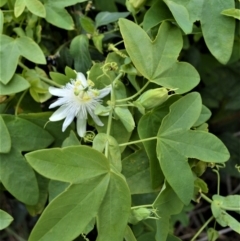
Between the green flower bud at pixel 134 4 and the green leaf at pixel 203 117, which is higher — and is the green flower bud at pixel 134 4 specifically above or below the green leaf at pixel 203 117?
above

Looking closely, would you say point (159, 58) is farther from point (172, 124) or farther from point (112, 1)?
point (112, 1)

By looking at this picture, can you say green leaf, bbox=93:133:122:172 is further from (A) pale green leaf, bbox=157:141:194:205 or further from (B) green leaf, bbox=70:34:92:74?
(B) green leaf, bbox=70:34:92:74

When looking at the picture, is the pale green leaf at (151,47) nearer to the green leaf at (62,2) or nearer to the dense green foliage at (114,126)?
the dense green foliage at (114,126)

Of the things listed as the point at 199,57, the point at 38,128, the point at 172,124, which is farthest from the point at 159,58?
the point at 199,57

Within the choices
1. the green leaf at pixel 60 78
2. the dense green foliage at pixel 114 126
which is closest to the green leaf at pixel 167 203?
the dense green foliage at pixel 114 126

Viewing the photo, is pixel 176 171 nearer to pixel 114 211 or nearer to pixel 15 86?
pixel 114 211

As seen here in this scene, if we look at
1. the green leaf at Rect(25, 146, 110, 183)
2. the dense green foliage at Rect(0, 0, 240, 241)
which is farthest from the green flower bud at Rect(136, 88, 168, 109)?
the green leaf at Rect(25, 146, 110, 183)
